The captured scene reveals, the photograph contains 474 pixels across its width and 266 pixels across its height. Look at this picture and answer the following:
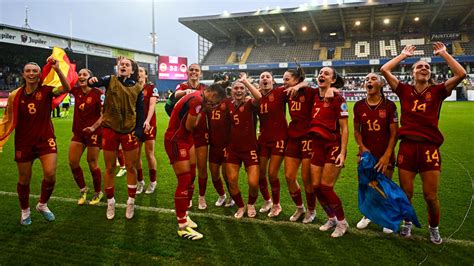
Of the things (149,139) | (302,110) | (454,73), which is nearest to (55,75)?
(149,139)

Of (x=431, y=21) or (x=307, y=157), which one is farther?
(x=431, y=21)

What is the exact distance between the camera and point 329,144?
420cm

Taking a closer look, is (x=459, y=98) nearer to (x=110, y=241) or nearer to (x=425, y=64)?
(x=425, y=64)

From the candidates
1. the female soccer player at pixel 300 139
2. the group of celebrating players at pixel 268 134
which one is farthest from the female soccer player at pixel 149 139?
the female soccer player at pixel 300 139

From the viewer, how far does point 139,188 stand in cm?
632

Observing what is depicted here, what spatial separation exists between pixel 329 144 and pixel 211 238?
1.79m

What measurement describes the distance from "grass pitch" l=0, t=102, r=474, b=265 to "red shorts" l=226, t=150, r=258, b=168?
792 millimetres

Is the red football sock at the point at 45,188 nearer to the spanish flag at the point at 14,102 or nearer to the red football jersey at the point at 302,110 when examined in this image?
the spanish flag at the point at 14,102

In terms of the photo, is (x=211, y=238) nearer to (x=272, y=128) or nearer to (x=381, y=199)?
(x=272, y=128)

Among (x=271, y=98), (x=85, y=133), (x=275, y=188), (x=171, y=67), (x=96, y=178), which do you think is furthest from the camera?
(x=171, y=67)

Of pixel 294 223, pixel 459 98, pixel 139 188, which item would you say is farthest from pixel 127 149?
pixel 459 98

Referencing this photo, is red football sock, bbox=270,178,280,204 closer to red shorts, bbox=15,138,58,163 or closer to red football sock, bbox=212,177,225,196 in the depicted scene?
red football sock, bbox=212,177,225,196

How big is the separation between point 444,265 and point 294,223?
1.77 m

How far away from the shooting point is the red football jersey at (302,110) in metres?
4.55
